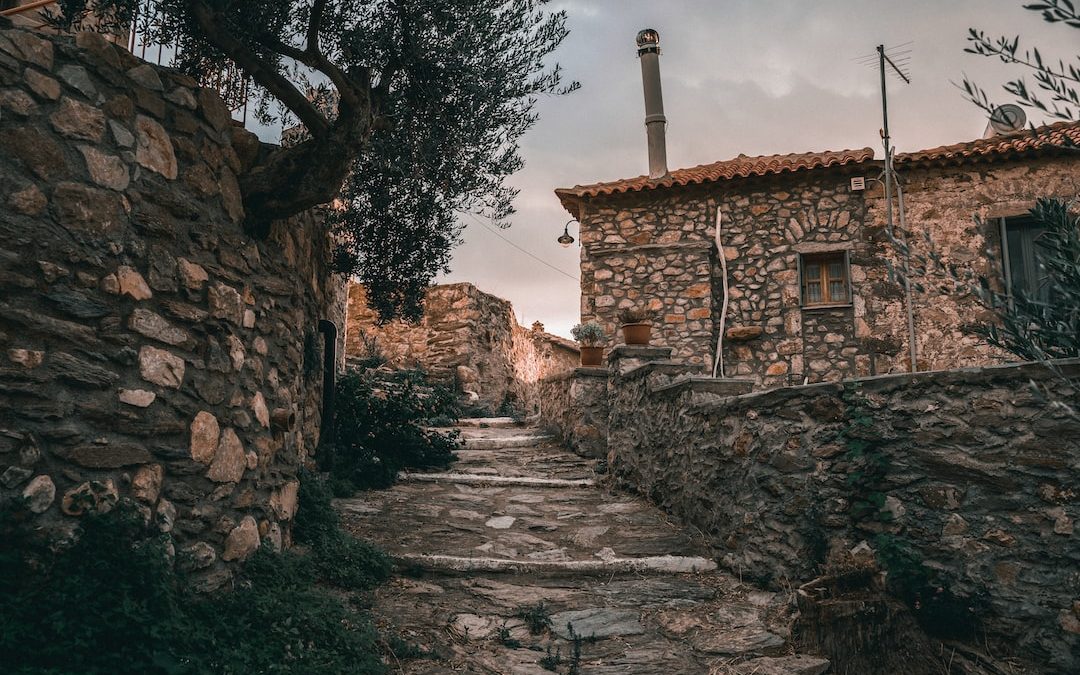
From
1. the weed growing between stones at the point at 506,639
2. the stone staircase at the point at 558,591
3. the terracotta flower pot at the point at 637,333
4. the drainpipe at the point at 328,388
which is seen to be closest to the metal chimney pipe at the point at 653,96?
the terracotta flower pot at the point at 637,333

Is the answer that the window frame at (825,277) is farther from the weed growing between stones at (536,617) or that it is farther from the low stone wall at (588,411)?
the weed growing between stones at (536,617)

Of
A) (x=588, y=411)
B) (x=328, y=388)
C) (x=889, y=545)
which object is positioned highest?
(x=328, y=388)

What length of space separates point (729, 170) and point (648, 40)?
3.01m

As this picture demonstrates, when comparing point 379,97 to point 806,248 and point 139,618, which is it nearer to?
point 139,618

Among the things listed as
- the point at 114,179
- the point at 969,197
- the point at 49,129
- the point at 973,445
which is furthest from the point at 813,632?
the point at 969,197

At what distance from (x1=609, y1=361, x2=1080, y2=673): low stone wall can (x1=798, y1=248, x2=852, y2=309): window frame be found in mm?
5422

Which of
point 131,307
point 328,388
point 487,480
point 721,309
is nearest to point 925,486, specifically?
point 131,307

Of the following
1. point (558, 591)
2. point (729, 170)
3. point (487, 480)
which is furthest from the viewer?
point (729, 170)

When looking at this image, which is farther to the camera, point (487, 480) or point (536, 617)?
point (487, 480)

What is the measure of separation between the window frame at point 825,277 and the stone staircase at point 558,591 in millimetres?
4751

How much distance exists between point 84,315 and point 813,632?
12.3 ft

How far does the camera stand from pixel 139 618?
2.80 m

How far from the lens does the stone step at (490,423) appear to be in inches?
479

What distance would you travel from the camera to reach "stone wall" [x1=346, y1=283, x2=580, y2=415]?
47.9ft
